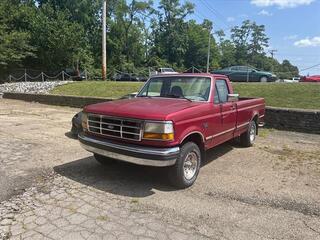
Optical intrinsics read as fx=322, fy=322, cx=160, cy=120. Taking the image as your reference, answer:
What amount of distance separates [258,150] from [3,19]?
33.8 metres

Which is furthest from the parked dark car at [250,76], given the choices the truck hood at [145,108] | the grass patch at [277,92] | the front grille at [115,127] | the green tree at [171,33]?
the green tree at [171,33]

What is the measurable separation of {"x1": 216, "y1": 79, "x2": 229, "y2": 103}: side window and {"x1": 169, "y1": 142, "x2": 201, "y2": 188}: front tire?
1513 millimetres

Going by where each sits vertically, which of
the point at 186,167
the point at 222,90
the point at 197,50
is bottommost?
the point at 186,167

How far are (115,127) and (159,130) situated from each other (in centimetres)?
79

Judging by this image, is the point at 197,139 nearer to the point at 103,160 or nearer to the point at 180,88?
the point at 180,88

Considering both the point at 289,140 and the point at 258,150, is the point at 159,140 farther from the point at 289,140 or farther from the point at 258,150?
the point at 289,140

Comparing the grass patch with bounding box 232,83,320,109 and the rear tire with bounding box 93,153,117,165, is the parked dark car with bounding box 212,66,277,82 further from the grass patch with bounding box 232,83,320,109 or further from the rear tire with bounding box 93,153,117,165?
the rear tire with bounding box 93,153,117,165

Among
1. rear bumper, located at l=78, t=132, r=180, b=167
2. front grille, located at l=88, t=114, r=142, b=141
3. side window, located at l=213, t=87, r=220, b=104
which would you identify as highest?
side window, located at l=213, t=87, r=220, b=104

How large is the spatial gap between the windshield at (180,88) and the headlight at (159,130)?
1.41 meters

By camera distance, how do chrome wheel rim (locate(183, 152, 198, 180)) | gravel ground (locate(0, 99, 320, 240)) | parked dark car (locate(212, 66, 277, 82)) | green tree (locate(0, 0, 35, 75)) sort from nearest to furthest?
1. gravel ground (locate(0, 99, 320, 240))
2. chrome wheel rim (locate(183, 152, 198, 180))
3. parked dark car (locate(212, 66, 277, 82))
4. green tree (locate(0, 0, 35, 75))

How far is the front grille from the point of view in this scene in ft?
15.9

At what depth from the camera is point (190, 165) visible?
5.30 meters

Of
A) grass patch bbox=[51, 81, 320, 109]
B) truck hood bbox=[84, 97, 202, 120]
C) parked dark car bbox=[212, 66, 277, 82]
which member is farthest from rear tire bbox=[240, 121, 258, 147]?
parked dark car bbox=[212, 66, 277, 82]

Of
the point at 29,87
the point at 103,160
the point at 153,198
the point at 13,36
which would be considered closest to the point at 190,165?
the point at 153,198
